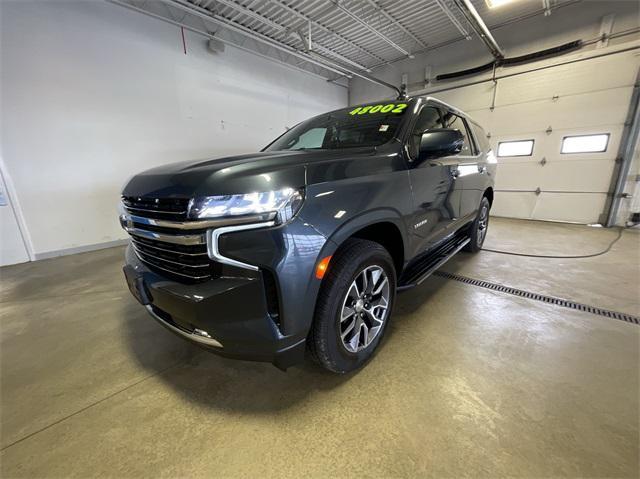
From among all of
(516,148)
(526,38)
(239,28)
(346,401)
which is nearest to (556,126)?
(516,148)

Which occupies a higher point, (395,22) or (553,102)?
(395,22)

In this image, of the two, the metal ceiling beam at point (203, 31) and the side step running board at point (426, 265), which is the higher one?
the metal ceiling beam at point (203, 31)

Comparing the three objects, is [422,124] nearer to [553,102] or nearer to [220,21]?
[220,21]

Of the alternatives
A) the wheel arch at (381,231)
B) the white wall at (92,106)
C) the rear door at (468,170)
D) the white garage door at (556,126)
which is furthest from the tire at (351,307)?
the white garage door at (556,126)

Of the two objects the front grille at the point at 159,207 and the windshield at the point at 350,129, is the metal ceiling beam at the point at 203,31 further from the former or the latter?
the front grille at the point at 159,207

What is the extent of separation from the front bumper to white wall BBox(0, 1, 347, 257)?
4.18 m

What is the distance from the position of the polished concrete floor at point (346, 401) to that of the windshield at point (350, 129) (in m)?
1.35

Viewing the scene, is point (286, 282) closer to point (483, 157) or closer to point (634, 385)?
point (634, 385)

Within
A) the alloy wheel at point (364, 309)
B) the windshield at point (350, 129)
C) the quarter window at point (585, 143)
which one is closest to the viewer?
the alloy wheel at point (364, 309)

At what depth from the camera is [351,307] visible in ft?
4.53

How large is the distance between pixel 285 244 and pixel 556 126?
7.09 m

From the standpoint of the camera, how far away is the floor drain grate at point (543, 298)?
2.01 metres

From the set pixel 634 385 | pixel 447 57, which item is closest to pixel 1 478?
pixel 634 385

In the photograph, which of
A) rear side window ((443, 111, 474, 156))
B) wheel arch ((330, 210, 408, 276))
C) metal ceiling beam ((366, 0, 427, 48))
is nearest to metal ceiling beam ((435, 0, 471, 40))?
metal ceiling beam ((366, 0, 427, 48))
